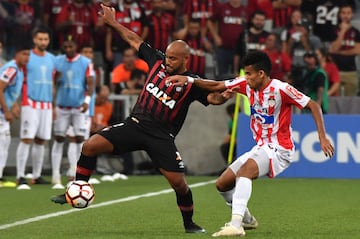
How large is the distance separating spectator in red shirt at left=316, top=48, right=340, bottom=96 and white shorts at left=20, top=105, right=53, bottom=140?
6295mm

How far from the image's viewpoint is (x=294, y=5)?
21.6m

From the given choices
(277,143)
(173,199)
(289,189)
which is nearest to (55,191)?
(173,199)

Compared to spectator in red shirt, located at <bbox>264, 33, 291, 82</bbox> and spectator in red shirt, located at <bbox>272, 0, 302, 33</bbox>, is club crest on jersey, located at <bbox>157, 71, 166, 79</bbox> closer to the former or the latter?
spectator in red shirt, located at <bbox>264, 33, 291, 82</bbox>

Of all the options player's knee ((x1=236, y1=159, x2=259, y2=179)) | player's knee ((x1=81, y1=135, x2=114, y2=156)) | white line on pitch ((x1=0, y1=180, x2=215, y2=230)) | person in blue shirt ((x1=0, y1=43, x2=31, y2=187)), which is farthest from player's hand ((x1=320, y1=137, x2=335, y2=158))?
person in blue shirt ((x1=0, y1=43, x2=31, y2=187))

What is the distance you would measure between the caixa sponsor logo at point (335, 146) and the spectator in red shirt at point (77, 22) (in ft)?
17.5

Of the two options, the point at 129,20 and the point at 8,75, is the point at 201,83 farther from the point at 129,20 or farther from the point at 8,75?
the point at 129,20

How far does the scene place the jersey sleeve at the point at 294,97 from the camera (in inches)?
370

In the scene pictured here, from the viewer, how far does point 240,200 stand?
8.98m

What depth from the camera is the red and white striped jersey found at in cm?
945

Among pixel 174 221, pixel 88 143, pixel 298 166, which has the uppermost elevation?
pixel 88 143

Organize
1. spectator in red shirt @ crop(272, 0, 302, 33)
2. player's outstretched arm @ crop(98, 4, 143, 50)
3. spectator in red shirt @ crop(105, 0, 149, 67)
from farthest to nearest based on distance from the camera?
spectator in red shirt @ crop(272, 0, 302, 33) < spectator in red shirt @ crop(105, 0, 149, 67) < player's outstretched arm @ crop(98, 4, 143, 50)

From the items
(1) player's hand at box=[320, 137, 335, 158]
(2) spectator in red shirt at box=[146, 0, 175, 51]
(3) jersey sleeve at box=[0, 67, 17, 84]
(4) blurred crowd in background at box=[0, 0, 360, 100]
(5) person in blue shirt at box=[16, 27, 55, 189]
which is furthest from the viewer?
(2) spectator in red shirt at box=[146, 0, 175, 51]

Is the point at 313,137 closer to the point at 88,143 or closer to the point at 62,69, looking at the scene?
the point at 62,69

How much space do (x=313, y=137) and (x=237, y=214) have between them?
9293mm
